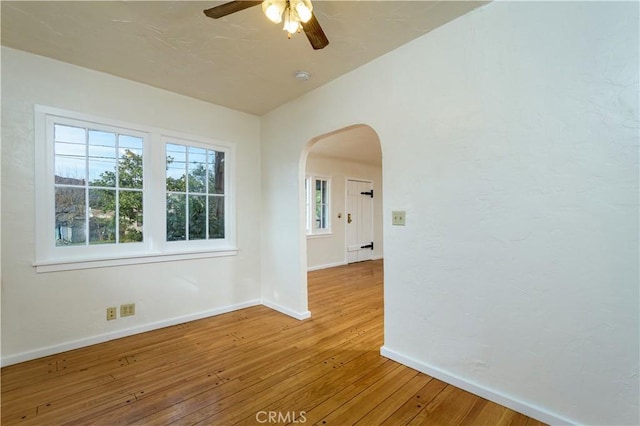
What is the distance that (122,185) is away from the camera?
2830 millimetres

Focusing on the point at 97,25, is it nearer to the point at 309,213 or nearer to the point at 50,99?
the point at 50,99

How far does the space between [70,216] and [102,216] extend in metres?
0.23

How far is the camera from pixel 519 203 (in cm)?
172

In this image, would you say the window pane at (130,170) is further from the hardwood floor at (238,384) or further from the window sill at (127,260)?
the hardwood floor at (238,384)

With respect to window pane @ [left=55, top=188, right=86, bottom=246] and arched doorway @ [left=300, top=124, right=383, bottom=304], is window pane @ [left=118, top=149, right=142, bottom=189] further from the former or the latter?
arched doorway @ [left=300, top=124, right=383, bottom=304]

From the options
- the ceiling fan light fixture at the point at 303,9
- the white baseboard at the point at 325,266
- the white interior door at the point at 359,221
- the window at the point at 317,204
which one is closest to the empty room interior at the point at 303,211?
the ceiling fan light fixture at the point at 303,9

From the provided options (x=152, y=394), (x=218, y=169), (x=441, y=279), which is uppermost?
(x=218, y=169)

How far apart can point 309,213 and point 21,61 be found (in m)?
4.50

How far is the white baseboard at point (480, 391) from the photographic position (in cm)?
162

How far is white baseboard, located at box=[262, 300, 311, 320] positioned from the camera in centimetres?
324

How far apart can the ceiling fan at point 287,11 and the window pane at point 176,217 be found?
2.11 m

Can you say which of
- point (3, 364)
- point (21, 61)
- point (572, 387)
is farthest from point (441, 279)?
point (21, 61)

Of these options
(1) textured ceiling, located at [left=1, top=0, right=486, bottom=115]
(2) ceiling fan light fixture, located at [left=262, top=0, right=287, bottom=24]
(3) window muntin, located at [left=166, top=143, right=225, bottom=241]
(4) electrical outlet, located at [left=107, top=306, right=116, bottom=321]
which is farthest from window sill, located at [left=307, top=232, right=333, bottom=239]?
(2) ceiling fan light fixture, located at [left=262, top=0, right=287, bottom=24]

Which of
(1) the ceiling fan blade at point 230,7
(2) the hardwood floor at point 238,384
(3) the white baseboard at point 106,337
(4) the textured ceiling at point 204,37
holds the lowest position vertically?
(2) the hardwood floor at point 238,384
